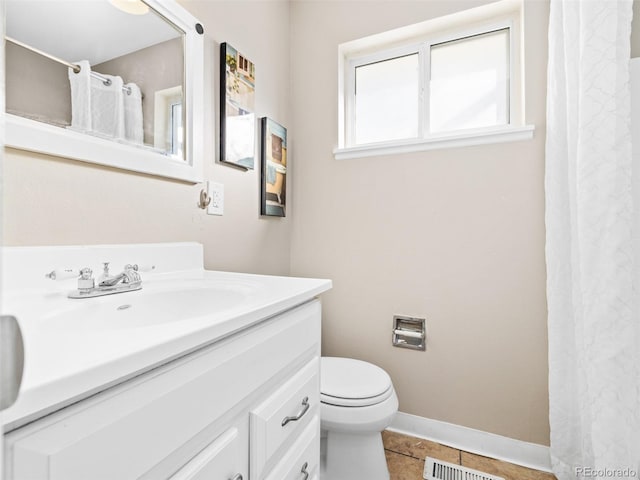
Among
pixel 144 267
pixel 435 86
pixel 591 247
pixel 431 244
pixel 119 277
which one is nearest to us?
pixel 119 277

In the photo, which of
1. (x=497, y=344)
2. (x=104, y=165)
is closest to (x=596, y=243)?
(x=497, y=344)

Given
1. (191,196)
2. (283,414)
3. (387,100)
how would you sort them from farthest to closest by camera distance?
(387,100) → (191,196) → (283,414)

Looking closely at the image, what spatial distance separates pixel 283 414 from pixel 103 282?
523mm

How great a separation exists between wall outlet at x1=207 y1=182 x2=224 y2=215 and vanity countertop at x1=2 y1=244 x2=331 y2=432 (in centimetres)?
18

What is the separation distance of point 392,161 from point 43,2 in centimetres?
133

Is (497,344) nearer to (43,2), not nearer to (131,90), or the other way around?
(131,90)

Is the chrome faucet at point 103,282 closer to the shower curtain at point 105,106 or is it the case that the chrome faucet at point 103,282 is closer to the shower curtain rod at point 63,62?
the shower curtain at point 105,106

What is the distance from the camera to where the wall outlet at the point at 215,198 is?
1261mm

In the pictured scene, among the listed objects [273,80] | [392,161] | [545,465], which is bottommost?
[545,465]

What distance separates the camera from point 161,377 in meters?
0.46

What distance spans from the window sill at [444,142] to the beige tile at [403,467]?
4.49 feet

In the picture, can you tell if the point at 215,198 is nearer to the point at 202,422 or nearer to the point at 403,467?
the point at 202,422

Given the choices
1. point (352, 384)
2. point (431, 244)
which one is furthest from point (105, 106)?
point (431, 244)

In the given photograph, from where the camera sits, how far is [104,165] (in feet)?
2.98
